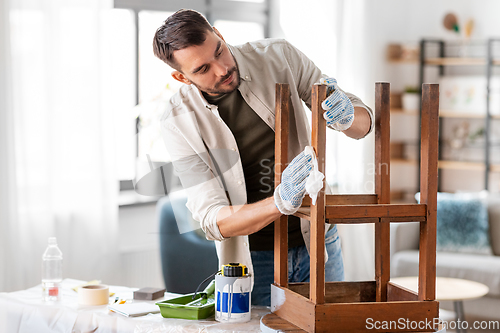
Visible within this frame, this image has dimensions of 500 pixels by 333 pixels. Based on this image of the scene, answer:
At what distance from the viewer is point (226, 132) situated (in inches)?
56.4

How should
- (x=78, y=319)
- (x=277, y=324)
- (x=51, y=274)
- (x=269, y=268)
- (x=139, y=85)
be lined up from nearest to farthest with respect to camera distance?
(x=277, y=324)
(x=78, y=319)
(x=269, y=268)
(x=51, y=274)
(x=139, y=85)

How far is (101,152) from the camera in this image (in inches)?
111

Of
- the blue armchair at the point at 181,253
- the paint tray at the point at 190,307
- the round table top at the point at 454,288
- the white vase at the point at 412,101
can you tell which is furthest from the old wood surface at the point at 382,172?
the white vase at the point at 412,101

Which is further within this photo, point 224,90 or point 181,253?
point 181,253

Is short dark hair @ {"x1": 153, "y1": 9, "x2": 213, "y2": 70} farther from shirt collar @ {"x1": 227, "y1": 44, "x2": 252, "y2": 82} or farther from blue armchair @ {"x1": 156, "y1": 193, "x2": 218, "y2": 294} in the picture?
blue armchair @ {"x1": 156, "y1": 193, "x2": 218, "y2": 294}

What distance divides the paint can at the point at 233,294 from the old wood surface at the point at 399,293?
31 centimetres

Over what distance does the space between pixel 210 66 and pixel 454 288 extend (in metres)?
1.91

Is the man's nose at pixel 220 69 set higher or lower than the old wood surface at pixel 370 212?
higher

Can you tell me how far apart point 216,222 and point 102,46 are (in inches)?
69.4

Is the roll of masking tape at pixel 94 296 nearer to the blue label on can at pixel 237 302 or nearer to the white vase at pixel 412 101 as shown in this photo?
the blue label on can at pixel 237 302

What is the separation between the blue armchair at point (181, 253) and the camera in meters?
2.91

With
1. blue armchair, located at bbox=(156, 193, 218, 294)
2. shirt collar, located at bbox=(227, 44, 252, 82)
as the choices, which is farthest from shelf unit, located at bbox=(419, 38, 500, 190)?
shirt collar, located at bbox=(227, 44, 252, 82)

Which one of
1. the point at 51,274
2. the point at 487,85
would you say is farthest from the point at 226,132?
the point at 487,85

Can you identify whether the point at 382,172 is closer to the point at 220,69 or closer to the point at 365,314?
the point at 365,314
